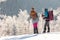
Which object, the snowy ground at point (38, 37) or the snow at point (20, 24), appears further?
the snow at point (20, 24)

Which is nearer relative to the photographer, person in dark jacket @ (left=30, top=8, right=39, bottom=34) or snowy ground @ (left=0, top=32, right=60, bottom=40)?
snowy ground @ (left=0, top=32, right=60, bottom=40)

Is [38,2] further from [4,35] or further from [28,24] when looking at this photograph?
[4,35]

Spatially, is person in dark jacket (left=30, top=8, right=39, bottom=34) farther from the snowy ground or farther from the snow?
the snowy ground

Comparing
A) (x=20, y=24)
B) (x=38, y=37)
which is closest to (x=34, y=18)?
(x=20, y=24)

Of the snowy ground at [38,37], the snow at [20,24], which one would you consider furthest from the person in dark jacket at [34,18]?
the snowy ground at [38,37]

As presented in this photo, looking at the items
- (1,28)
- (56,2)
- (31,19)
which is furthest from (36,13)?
(1,28)

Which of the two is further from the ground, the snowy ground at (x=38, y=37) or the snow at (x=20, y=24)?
the snow at (x=20, y=24)

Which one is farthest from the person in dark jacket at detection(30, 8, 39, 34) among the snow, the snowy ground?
the snowy ground

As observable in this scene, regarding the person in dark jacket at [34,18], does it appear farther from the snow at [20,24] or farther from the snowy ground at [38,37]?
the snowy ground at [38,37]

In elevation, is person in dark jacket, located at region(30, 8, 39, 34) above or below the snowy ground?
above

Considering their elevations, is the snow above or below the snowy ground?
above

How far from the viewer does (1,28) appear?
3.14m

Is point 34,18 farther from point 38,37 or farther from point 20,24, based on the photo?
point 38,37

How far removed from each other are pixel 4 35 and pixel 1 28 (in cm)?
12
